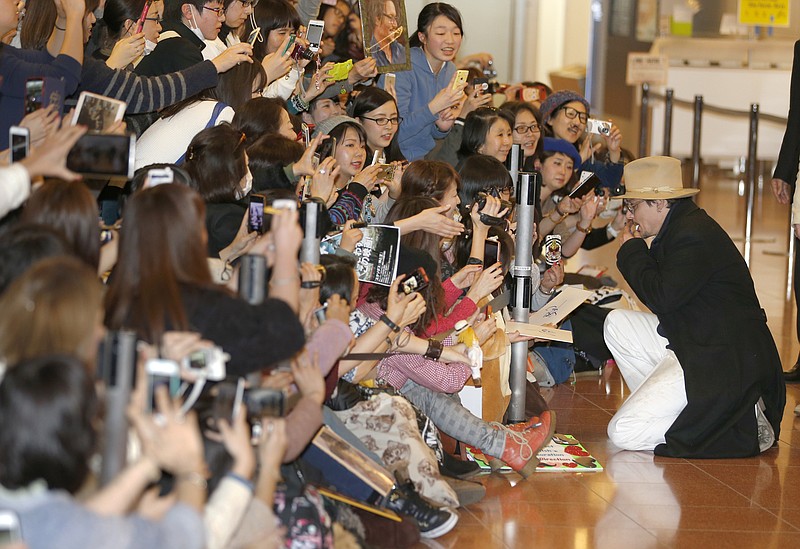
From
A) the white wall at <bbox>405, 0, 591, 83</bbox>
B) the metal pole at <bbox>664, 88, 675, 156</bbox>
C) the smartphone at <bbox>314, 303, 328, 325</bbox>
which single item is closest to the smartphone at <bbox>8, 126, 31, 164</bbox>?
the smartphone at <bbox>314, 303, 328, 325</bbox>

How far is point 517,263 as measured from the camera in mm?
5176

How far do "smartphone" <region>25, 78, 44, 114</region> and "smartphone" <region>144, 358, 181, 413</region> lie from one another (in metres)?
1.50

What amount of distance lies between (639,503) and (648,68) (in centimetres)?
891

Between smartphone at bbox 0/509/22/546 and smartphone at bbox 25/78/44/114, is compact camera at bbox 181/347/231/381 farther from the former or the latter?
smartphone at bbox 25/78/44/114

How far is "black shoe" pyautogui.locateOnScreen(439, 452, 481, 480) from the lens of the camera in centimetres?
447

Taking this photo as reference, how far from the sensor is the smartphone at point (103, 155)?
3363 mm

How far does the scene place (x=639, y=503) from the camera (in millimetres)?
4324

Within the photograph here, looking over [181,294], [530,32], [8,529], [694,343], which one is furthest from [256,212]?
[530,32]

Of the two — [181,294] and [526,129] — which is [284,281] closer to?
[181,294]

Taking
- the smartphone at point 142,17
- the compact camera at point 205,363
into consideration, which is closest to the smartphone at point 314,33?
the smartphone at point 142,17

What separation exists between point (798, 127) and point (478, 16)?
8.76 m

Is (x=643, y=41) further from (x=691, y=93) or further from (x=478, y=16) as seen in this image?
(x=478, y=16)

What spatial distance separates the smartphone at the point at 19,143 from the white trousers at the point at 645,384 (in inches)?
111

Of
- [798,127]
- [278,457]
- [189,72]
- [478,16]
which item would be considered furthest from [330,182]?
[478,16]
